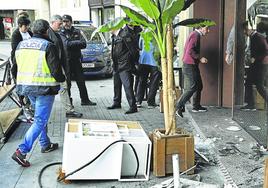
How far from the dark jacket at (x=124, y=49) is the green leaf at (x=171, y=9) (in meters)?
3.49

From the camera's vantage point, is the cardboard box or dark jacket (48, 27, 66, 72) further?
dark jacket (48, 27, 66, 72)

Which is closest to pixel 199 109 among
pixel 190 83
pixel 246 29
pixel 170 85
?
pixel 190 83

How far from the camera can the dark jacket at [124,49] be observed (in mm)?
8809

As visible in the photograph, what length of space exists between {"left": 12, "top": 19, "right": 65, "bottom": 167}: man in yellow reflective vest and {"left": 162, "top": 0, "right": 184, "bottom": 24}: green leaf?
1.54 meters

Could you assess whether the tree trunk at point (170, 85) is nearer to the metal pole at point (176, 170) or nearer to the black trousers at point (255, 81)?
the metal pole at point (176, 170)

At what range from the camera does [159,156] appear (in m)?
5.24

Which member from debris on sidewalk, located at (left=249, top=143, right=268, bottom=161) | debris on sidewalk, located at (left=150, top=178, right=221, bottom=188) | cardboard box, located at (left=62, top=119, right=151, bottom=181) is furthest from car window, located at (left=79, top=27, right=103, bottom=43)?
debris on sidewalk, located at (left=150, top=178, right=221, bottom=188)

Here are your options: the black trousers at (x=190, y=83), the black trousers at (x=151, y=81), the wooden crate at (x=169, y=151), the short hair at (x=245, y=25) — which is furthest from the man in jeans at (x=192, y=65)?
the wooden crate at (x=169, y=151)

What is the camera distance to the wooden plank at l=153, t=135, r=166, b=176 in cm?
521

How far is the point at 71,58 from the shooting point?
30.6 feet

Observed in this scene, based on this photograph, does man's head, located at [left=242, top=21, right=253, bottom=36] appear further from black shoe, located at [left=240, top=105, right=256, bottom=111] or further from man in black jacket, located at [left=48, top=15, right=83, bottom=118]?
man in black jacket, located at [left=48, top=15, right=83, bottom=118]

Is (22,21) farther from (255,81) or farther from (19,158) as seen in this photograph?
(255,81)

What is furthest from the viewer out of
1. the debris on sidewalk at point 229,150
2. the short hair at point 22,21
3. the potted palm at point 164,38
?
the short hair at point 22,21

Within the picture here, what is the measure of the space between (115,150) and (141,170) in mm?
469
